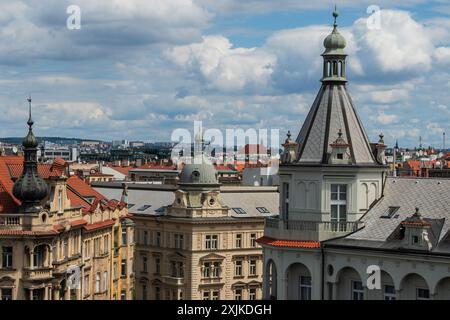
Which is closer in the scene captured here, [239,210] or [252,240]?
[252,240]

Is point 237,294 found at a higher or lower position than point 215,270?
lower

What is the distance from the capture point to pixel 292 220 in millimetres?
68438

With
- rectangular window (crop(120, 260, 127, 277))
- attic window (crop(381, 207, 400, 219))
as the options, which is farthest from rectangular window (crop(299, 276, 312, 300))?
rectangular window (crop(120, 260, 127, 277))

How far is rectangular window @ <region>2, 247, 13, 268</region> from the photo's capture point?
2785 inches

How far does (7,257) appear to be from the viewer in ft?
232

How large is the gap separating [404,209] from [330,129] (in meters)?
7.47

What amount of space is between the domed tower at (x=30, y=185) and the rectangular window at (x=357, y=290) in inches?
899

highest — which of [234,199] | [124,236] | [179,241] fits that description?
[234,199]

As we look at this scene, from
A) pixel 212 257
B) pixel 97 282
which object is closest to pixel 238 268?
pixel 212 257

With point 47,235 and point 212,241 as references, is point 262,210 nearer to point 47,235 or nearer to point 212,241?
point 212,241

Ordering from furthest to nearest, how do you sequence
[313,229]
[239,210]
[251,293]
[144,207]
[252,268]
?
[144,207]
[239,210]
[252,268]
[251,293]
[313,229]

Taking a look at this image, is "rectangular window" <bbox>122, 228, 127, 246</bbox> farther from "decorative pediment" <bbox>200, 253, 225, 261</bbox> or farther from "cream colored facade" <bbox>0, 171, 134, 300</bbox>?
"cream colored facade" <bbox>0, 171, 134, 300</bbox>

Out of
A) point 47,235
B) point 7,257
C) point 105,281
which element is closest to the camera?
point 7,257
